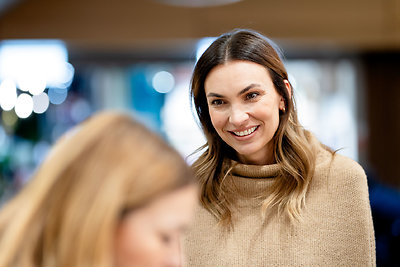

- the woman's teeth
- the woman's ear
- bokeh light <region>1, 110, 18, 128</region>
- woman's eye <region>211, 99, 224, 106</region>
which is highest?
bokeh light <region>1, 110, 18, 128</region>

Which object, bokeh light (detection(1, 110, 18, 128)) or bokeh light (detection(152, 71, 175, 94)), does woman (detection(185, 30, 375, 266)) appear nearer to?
bokeh light (detection(152, 71, 175, 94))

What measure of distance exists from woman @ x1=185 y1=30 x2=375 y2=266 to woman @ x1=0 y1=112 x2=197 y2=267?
669 mm

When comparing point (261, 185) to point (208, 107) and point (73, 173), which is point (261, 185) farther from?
point (73, 173)

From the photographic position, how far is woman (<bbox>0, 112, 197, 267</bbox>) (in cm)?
70

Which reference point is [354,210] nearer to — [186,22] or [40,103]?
[186,22]

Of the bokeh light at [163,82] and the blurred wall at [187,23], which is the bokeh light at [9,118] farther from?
the bokeh light at [163,82]

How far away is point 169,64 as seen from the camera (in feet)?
16.7

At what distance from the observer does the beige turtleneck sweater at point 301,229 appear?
1.47m

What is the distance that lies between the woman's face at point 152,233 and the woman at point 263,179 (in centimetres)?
66

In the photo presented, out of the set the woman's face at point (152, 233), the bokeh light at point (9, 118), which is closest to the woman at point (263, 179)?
the woman's face at point (152, 233)

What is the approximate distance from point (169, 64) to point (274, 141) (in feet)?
11.9

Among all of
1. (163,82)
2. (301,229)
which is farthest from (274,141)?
(163,82)

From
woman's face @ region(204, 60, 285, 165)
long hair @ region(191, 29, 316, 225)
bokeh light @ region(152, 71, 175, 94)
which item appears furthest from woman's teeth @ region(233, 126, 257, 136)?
bokeh light @ region(152, 71, 175, 94)

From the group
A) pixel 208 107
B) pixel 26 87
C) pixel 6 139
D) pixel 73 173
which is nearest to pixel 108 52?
pixel 26 87
